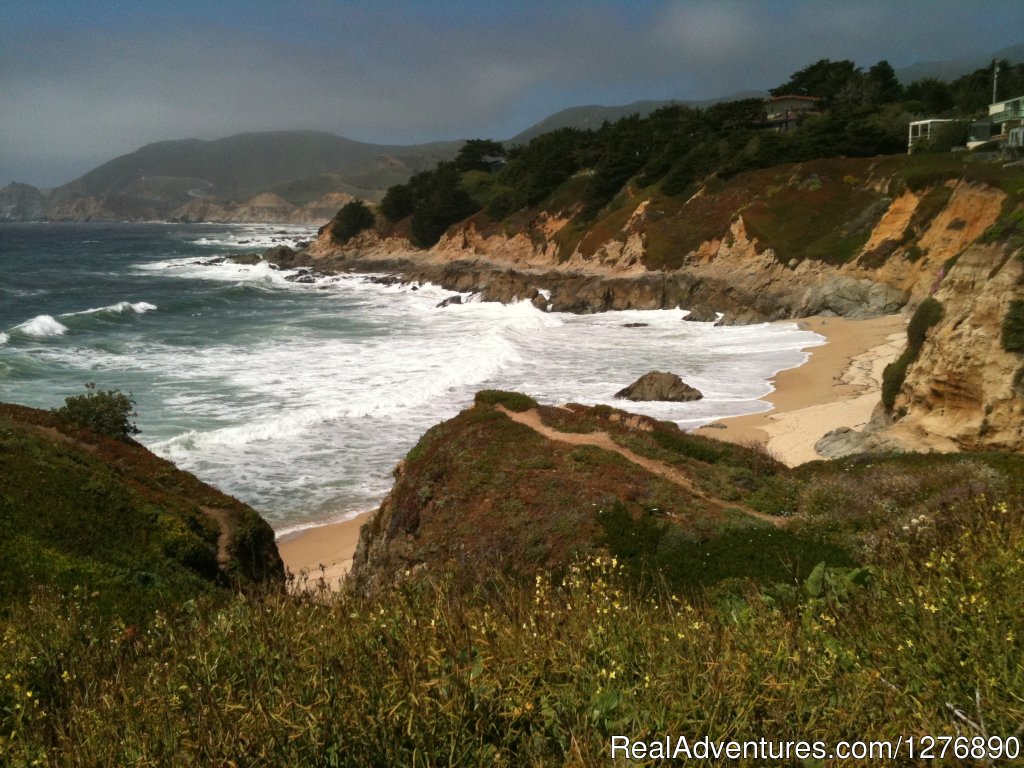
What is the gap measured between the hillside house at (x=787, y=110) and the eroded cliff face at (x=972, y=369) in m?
57.1

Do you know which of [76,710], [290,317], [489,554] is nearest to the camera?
[76,710]

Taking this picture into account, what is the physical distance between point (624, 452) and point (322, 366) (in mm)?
21216

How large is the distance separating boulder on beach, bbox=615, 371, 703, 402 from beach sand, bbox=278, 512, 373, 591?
40.0 ft

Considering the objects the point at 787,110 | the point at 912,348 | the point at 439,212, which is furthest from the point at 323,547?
the point at 787,110

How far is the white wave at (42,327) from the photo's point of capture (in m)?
40.7

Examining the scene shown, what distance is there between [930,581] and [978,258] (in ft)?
50.7

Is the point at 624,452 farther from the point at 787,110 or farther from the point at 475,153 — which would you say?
the point at 475,153

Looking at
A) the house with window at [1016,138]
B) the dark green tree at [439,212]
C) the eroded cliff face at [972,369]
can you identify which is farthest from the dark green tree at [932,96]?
the eroded cliff face at [972,369]

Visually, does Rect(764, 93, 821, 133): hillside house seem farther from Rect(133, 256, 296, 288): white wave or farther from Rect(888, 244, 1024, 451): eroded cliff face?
Rect(888, 244, 1024, 451): eroded cliff face

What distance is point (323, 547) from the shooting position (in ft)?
50.6

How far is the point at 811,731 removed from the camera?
362 centimetres

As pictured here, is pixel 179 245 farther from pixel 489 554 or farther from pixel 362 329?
pixel 489 554

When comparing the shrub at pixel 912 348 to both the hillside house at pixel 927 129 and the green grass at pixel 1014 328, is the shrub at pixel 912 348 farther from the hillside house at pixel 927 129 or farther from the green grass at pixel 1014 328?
the hillside house at pixel 927 129

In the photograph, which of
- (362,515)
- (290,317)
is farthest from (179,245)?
(362,515)
